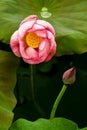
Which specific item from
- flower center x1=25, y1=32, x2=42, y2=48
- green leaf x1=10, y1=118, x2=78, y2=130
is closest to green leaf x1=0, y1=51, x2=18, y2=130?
green leaf x1=10, y1=118, x2=78, y2=130

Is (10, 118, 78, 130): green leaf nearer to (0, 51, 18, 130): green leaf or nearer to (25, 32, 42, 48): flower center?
(0, 51, 18, 130): green leaf

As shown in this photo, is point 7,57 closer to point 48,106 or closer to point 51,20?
point 51,20

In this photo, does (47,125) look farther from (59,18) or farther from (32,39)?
(59,18)

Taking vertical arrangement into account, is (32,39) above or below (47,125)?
above

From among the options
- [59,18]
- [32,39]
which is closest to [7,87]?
[32,39]

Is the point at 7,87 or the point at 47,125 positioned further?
the point at 7,87

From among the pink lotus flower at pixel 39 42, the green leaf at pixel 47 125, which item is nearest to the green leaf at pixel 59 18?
the pink lotus flower at pixel 39 42
